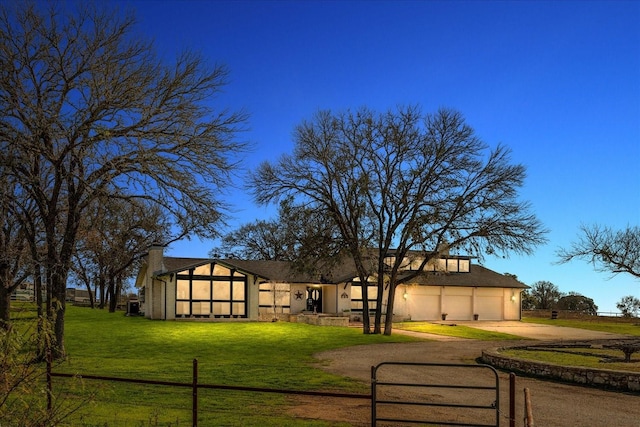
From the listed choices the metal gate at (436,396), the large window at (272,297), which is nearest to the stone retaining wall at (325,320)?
the large window at (272,297)

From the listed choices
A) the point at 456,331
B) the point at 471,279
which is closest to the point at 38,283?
the point at 456,331

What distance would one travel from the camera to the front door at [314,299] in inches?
1962

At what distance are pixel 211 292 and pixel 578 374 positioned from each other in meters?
30.8

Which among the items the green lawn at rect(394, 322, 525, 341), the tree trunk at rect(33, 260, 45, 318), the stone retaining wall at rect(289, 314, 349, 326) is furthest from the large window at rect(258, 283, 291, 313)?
the tree trunk at rect(33, 260, 45, 318)

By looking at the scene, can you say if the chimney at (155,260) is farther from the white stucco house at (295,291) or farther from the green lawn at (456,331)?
the green lawn at (456,331)

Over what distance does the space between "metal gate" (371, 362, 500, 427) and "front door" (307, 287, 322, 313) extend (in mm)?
29327

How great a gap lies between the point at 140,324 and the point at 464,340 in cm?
1931

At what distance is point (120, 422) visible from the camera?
11539 mm

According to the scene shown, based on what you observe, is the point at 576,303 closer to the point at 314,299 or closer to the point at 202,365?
the point at 314,299

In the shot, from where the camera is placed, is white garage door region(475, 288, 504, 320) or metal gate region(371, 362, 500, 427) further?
white garage door region(475, 288, 504, 320)

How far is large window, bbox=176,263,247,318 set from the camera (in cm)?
4366

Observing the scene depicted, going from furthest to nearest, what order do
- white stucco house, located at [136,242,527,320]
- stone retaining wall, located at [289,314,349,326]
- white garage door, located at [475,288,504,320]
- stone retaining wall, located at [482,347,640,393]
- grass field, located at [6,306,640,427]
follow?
white garage door, located at [475,288,504,320] → white stucco house, located at [136,242,527,320] → stone retaining wall, located at [289,314,349,326] → stone retaining wall, located at [482,347,640,393] → grass field, located at [6,306,640,427]

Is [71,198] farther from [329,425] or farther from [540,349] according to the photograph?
[540,349]

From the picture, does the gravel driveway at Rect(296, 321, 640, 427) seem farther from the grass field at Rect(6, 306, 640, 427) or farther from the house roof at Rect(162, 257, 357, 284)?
the house roof at Rect(162, 257, 357, 284)
